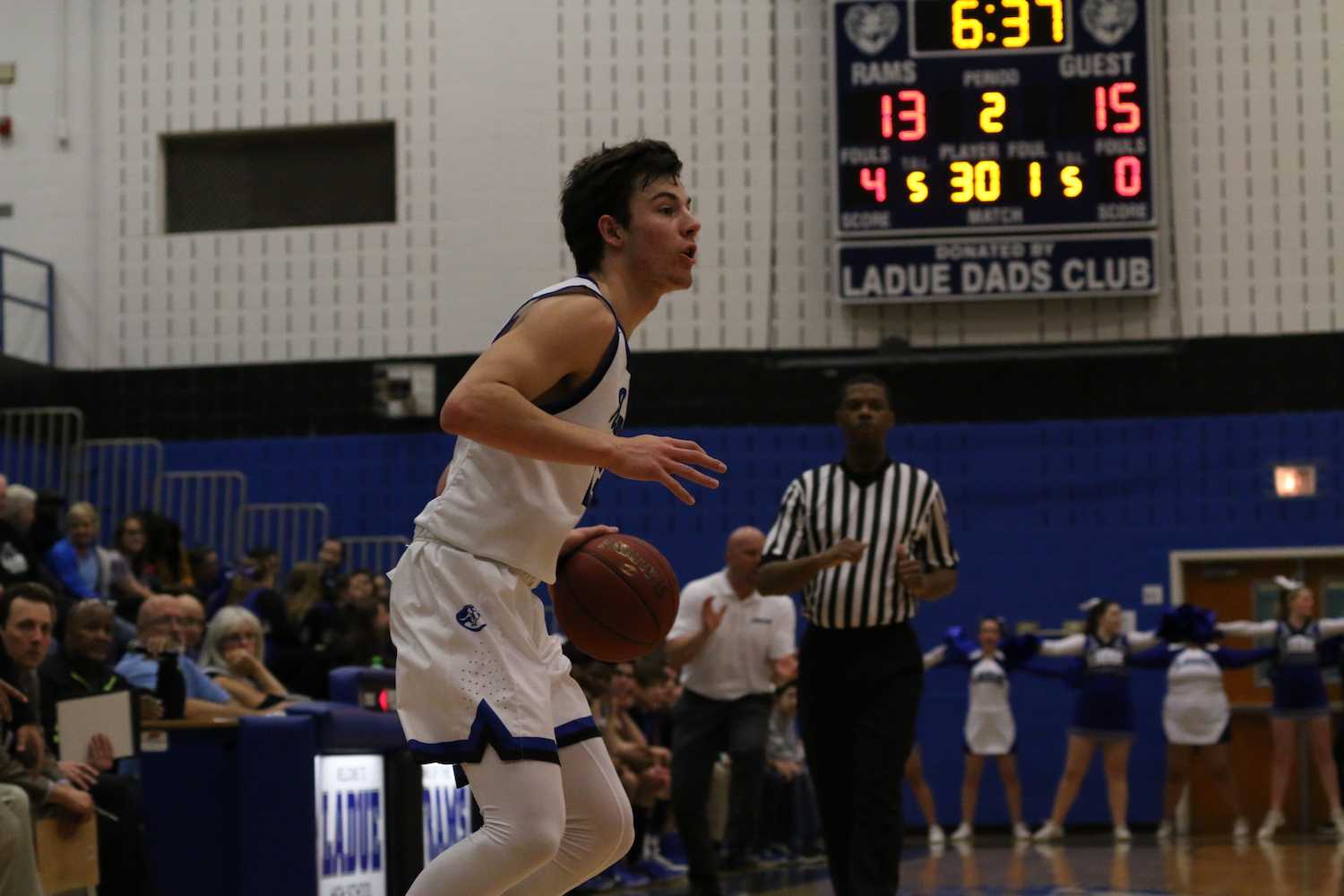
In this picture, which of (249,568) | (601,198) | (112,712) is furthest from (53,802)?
(249,568)

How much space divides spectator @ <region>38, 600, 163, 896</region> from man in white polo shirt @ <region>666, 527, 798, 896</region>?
264cm

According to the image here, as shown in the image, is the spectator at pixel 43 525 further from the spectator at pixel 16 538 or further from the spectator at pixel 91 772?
the spectator at pixel 91 772

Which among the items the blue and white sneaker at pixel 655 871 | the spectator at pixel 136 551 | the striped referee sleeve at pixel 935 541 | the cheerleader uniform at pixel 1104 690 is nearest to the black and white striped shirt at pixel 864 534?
the striped referee sleeve at pixel 935 541

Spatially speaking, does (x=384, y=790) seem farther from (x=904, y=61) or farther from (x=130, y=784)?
(x=904, y=61)

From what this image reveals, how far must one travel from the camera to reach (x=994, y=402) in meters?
15.4

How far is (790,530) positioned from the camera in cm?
664

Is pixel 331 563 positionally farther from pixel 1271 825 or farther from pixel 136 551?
pixel 1271 825

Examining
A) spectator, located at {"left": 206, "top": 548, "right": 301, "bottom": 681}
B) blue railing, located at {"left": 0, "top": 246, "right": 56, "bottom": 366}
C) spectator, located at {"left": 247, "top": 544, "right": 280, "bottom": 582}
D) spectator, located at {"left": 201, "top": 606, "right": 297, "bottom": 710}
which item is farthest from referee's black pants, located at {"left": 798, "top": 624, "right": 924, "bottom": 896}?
blue railing, located at {"left": 0, "top": 246, "right": 56, "bottom": 366}

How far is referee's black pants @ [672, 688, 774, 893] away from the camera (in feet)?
27.3

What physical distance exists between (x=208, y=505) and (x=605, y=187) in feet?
41.3

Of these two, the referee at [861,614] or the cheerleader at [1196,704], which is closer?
the referee at [861,614]

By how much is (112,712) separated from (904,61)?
32.0 feet

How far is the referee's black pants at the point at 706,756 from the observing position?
27.3 ft

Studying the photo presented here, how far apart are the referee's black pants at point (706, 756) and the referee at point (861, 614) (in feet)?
6.77
